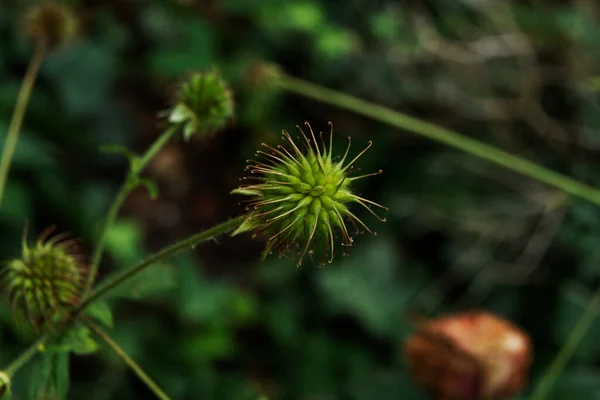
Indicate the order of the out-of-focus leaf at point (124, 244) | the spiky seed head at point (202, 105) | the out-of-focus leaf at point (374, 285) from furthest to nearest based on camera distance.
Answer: the out-of-focus leaf at point (374, 285) < the out-of-focus leaf at point (124, 244) < the spiky seed head at point (202, 105)

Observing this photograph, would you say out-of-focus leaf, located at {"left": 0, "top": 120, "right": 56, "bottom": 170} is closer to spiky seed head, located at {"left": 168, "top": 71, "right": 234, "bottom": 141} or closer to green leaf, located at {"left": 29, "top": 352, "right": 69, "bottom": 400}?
spiky seed head, located at {"left": 168, "top": 71, "right": 234, "bottom": 141}

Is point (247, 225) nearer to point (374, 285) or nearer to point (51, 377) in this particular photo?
point (51, 377)

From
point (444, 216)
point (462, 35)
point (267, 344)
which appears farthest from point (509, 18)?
point (267, 344)

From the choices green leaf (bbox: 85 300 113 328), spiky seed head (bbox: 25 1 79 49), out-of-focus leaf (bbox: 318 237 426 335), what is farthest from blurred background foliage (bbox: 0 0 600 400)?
green leaf (bbox: 85 300 113 328)

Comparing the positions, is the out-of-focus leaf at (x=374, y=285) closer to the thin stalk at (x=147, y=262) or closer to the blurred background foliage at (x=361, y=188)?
the blurred background foliage at (x=361, y=188)

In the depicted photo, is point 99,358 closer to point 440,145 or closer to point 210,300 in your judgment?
point 210,300

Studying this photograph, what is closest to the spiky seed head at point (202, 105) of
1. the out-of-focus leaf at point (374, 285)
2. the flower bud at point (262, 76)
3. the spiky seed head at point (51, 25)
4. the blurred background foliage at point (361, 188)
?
the spiky seed head at point (51, 25)
